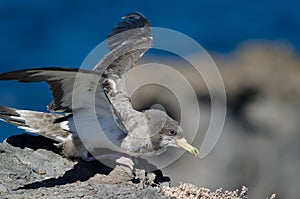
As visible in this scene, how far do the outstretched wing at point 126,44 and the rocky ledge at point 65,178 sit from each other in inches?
54.9

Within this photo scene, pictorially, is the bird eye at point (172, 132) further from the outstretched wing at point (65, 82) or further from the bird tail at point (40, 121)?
the bird tail at point (40, 121)

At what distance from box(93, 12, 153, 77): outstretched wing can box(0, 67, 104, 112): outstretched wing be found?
112cm

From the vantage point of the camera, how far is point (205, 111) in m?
16.6

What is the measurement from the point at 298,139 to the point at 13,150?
7.73 metres

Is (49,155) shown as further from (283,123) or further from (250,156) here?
(283,123)

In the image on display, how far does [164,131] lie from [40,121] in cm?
143

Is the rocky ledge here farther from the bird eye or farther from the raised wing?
the raised wing

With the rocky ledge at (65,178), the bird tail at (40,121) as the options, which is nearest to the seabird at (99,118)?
the bird tail at (40,121)

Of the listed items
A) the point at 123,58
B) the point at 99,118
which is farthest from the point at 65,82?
the point at 123,58

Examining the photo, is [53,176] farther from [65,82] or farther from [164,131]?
[164,131]

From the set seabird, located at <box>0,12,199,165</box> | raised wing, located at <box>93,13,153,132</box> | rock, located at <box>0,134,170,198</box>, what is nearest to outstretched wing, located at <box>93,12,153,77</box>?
raised wing, located at <box>93,13,153,132</box>

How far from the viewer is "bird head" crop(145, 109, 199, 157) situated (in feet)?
35.1

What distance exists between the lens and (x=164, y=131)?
10711mm

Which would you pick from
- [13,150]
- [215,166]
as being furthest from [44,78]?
[215,166]
